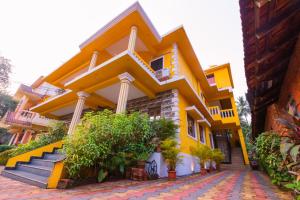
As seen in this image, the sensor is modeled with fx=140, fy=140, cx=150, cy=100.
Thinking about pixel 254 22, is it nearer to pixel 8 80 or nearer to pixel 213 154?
pixel 213 154

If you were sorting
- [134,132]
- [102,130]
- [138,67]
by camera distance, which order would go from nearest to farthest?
1. [102,130]
2. [134,132]
3. [138,67]

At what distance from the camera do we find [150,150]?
4742 millimetres

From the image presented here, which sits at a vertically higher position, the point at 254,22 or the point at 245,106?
the point at 245,106

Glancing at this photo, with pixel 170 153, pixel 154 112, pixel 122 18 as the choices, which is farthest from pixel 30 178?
pixel 122 18

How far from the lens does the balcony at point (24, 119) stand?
13.6 meters

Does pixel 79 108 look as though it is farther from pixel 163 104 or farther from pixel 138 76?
pixel 163 104

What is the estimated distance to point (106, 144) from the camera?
144 inches

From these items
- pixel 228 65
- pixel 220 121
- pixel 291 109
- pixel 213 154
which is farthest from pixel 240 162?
pixel 291 109

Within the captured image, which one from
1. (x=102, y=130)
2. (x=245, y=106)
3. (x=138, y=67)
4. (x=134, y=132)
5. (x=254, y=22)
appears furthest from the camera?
(x=245, y=106)

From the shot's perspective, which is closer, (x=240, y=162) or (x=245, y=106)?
(x=240, y=162)

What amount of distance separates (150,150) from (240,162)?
36.3 feet

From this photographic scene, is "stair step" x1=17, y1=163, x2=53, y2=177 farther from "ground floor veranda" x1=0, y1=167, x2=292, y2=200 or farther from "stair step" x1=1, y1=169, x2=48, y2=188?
"ground floor veranda" x1=0, y1=167, x2=292, y2=200

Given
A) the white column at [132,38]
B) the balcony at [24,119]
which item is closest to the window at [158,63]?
the white column at [132,38]

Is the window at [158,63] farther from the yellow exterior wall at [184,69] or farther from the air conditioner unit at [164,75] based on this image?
the yellow exterior wall at [184,69]
